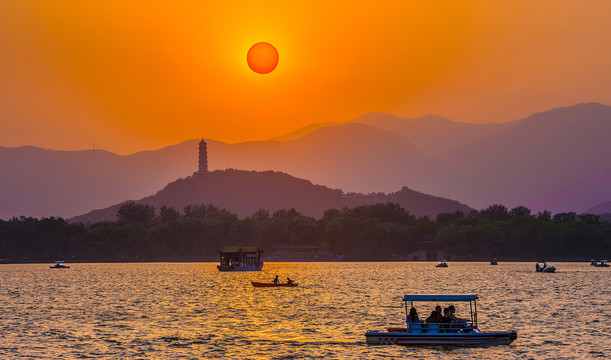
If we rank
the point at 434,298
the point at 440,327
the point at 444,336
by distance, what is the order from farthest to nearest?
the point at 434,298
the point at 440,327
the point at 444,336

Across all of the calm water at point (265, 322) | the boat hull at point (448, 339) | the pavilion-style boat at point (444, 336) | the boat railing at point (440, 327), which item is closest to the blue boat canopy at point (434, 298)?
the pavilion-style boat at point (444, 336)

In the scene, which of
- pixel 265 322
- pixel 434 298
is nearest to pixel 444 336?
pixel 434 298

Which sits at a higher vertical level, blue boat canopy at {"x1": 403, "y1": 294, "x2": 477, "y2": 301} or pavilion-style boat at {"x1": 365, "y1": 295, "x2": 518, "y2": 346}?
blue boat canopy at {"x1": 403, "y1": 294, "x2": 477, "y2": 301}

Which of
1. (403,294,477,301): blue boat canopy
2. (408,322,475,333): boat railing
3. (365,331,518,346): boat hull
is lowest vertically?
(365,331,518,346): boat hull

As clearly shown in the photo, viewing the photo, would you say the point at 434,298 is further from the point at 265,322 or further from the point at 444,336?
the point at 265,322

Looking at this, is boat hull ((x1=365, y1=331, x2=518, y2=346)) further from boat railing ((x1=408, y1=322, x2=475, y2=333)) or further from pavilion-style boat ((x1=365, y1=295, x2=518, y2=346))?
boat railing ((x1=408, y1=322, x2=475, y2=333))

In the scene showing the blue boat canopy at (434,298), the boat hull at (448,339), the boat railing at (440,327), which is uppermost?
the blue boat canopy at (434,298)

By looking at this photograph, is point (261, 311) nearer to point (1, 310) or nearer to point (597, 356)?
point (1, 310)

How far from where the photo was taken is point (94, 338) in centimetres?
8106

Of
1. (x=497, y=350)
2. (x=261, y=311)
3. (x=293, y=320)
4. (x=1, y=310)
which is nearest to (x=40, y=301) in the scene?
(x=1, y=310)

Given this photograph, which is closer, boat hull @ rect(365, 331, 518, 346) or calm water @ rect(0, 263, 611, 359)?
boat hull @ rect(365, 331, 518, 346)

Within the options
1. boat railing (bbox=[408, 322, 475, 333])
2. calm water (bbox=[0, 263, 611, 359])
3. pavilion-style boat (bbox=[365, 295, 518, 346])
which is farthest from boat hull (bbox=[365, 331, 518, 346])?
calm water (bbox=[0, 263, 611, 359])

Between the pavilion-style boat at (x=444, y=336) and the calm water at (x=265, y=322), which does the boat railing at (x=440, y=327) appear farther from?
the calm water at (x=265, y=322)

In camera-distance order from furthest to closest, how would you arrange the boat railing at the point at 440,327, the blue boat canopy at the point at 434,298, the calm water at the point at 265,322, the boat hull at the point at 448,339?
the blue boat canopy at the point at 434,298 → the calm water at the point at 265,322 → the boat railing at the point at 440,327 → the boat hull at the point at 448,339
